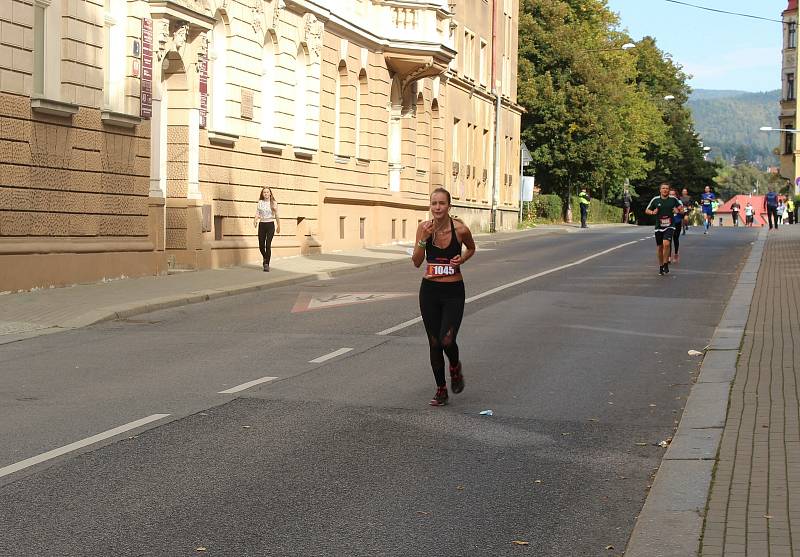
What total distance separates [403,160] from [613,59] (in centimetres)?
3905

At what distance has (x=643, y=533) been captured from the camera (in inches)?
254

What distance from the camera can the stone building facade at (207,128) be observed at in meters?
21.3

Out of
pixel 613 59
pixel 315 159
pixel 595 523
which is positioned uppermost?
pixel 613 59

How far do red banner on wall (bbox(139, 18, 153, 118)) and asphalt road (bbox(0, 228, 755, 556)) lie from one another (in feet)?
23.8

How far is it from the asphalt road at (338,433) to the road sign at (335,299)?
116cm

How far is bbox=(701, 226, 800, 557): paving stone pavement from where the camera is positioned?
619cm

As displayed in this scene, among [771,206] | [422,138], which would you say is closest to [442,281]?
[422,138]

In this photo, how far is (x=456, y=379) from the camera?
11219 mm

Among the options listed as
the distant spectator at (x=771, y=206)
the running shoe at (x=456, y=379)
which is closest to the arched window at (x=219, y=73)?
the running shoe at (x=456, y=379)

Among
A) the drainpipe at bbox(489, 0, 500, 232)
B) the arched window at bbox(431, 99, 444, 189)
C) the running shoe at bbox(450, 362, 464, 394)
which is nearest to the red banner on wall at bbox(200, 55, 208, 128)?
the running shoe at bbox(450, 362, 464, 394)

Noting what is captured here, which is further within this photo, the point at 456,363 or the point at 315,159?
the point at 315,159

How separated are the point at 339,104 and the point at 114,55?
13.7 meters

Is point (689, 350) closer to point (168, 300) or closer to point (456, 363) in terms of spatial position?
point (456, 363)

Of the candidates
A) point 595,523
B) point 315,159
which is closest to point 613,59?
point 315,159
